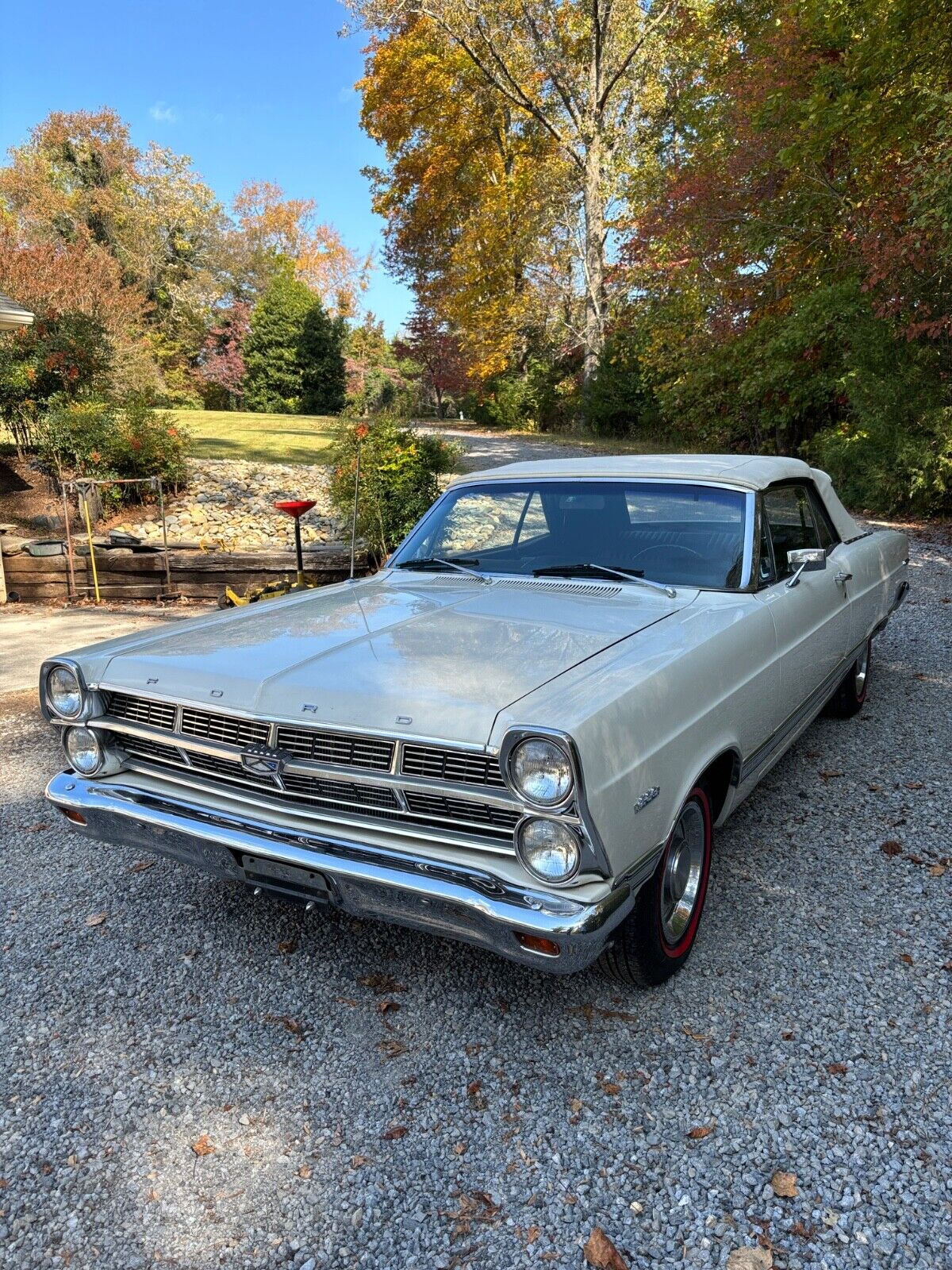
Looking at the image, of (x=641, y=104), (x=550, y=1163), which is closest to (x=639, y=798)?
(x=550, y=1163)

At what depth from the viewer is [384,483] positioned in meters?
9.36

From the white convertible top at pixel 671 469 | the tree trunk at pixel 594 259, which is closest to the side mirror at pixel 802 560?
the white convertible top at pixel 671 469

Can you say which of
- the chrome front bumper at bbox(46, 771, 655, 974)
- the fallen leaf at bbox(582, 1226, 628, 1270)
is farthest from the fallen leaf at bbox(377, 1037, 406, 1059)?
the fallen leaf at bbox(582, 1226, 628, 1270)

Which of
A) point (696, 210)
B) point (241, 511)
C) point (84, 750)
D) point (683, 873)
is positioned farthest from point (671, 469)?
point (696, 210)

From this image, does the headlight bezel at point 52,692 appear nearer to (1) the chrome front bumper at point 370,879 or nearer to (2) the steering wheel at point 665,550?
(1) the chrome front bumper at point 370,879

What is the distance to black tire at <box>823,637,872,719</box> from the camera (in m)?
4.89

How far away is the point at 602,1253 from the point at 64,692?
7.70 ft

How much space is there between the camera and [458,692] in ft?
7.43

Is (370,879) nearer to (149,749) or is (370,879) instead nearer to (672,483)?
(149,749)

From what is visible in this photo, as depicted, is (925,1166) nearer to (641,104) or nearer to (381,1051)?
(381,1051)

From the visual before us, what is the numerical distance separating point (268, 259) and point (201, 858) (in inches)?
1746

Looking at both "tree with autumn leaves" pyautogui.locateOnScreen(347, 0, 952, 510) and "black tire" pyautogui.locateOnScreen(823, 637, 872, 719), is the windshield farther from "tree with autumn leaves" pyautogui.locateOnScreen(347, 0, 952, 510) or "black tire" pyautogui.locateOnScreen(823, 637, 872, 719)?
"tree with autumn leaves" pyautogui.locateOnScreen(347, 0, 952, 510)

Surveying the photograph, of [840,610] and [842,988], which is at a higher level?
[840,610]

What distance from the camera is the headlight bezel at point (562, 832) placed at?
2043 mm
